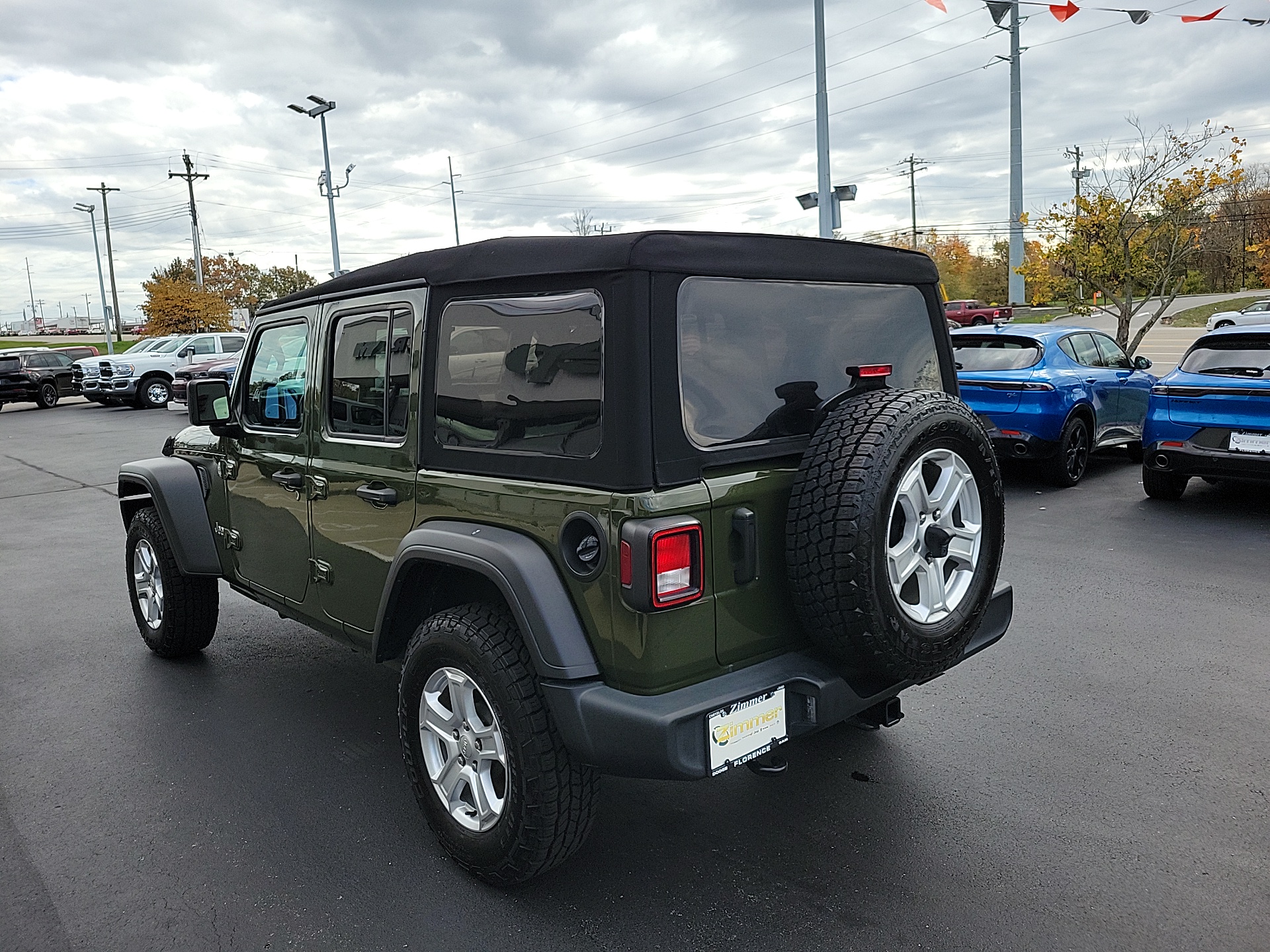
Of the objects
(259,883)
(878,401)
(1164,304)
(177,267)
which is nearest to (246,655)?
(259,883)

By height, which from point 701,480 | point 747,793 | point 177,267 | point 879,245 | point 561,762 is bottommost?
point 747,793

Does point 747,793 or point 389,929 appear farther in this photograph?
point 747,793

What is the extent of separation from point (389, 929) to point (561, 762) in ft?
2.33

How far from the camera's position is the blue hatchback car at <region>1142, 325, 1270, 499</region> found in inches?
277

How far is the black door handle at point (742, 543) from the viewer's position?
104 inches

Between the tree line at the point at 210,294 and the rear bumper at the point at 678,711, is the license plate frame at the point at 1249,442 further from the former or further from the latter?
the tree line at the point at 210,294

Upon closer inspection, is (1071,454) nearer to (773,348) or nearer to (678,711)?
(773,348)

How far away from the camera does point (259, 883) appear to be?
2.97 meters

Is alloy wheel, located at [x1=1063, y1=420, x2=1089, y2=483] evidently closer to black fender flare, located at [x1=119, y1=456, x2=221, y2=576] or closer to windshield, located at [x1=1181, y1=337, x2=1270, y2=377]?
windshield, located at [x1=1181, y1=337, x2=1270, y2=377]

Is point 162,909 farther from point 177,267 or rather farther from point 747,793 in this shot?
point 177,267

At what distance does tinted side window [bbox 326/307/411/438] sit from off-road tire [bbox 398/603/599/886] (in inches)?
32.4

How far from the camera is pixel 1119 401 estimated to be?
31.3ft

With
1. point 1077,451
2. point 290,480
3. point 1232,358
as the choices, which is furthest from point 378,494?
point 1077,451

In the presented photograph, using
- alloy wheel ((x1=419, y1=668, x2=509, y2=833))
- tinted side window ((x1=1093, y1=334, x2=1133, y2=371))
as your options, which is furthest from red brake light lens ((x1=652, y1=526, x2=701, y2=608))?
tinted side window ((x1=1093, y1=334, x2=1133, y2=371))
